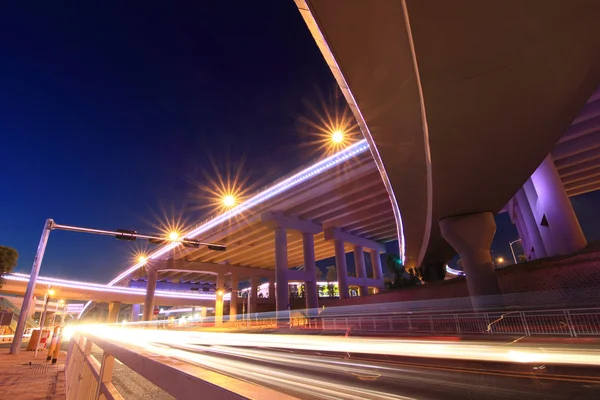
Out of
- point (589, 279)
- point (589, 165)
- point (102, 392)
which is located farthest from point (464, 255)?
point (589, 165)

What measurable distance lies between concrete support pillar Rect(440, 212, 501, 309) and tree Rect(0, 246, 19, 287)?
38715 mm

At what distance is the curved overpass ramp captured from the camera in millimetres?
5570

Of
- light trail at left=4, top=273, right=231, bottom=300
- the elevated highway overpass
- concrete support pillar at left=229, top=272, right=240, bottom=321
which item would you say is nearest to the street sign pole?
the elevated highway overpass

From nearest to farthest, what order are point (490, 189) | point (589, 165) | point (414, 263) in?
point (490, 189), point (589, 165), point (414, 263)

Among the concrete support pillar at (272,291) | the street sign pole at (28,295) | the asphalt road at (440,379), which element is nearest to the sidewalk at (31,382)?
the asphalt road at (440,379)

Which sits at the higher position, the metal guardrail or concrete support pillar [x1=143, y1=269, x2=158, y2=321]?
concrete support pillar [x1=143, y1=269, x2=158, y2=321]

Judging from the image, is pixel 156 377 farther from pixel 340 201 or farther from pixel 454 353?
pixel 340 201

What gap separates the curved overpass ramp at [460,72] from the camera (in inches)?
219

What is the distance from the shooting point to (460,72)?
6699 millimetres

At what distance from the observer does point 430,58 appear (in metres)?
6.29

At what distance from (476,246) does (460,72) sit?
1391 centimetres

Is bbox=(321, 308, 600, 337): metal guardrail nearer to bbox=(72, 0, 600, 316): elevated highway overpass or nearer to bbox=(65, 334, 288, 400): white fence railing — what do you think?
bbox=(72, 0, 600, 316): elevated highway overpass

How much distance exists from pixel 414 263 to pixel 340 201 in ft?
43.6

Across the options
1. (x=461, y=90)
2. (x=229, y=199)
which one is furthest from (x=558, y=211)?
(x=229, y=199)
